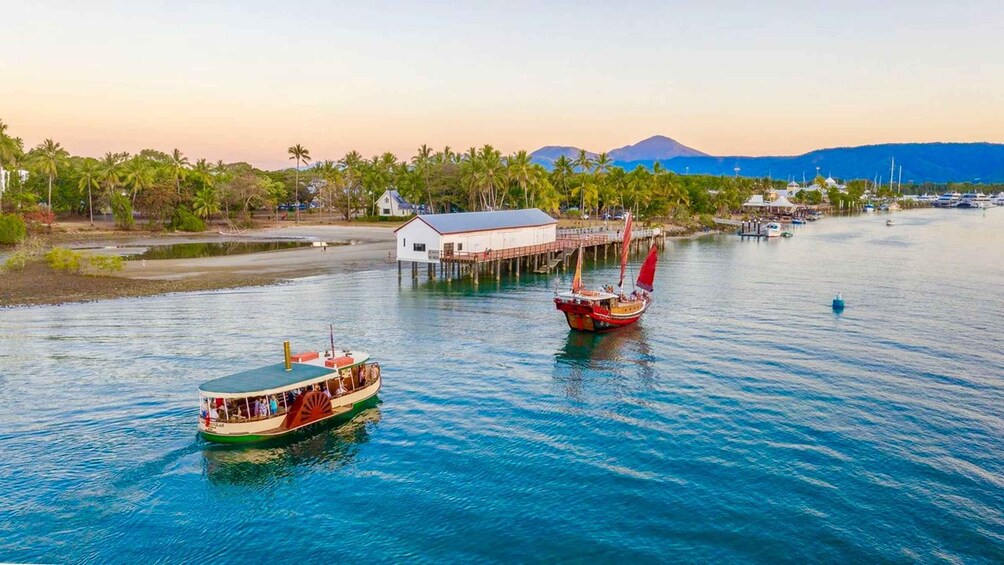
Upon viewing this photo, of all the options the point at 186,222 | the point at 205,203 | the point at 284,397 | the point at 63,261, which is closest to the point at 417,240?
the point at 63,261

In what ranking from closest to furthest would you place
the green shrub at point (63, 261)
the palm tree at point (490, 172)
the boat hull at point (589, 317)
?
the boat hull at point (589, 317) < the green shrub at point (63, 261) < the palm tree at point (490, 172)

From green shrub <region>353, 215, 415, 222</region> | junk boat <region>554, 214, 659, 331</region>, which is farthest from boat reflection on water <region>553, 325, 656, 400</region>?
green shrub <region>353, 215, 415, 222</region>

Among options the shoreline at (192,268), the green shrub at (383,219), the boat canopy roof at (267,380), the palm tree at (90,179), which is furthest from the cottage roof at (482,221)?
the palm tree at (90,179)

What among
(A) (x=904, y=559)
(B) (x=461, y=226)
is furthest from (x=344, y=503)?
(B) (x=461, y=226)

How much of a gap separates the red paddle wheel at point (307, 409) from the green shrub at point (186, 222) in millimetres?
108449

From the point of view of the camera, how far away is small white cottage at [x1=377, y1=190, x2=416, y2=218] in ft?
515

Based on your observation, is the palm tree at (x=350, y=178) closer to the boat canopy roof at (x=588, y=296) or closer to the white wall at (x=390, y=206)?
the white wall at (x=390, y=206)

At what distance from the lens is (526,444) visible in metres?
31.9

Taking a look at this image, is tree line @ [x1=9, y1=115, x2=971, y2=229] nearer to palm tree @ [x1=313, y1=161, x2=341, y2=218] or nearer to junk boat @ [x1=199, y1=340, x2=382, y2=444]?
palm tree @ [x1=313, y1=161, x2=341, y2=218]

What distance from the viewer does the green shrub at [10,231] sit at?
99062 millimetres

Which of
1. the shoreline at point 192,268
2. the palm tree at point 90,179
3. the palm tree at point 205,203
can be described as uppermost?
the palm tree at point 90,179

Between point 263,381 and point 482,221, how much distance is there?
5396 centimetres

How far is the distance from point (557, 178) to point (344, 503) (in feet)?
437

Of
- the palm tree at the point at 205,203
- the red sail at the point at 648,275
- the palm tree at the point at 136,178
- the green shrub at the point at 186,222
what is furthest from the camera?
the palm tree at the point at 205,203
